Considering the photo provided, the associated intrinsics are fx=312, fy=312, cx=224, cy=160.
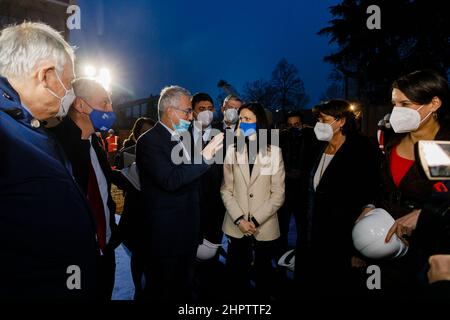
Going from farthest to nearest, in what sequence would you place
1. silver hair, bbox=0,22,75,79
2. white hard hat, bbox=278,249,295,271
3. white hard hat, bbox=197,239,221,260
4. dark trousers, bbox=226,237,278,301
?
white hard hat, bbox=278,249,295,271
white hard hat, bbox=197,239,221,260
dark trousers, bbox=226,237,278,301
silver hair, bbox=0,22,75,79

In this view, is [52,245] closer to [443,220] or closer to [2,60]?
[2,60]

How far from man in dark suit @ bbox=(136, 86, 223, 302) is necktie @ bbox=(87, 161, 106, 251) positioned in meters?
0.36

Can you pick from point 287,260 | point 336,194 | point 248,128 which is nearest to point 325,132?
point 336,194

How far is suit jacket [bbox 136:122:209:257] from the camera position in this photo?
2.60 meters

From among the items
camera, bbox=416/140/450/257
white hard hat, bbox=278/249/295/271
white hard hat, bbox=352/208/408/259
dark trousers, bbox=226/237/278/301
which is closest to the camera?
camera, bbox=416/140/450/257

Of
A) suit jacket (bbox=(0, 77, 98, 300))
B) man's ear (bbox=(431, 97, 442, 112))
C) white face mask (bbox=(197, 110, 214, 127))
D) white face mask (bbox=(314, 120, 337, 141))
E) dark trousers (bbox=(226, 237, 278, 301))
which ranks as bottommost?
dark trousers (bbox=(226, 237, 278, 301))

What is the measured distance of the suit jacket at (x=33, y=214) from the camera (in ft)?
4.13

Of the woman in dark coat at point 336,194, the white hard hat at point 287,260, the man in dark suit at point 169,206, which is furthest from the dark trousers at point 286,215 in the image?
the man in dark suit at point 169,206

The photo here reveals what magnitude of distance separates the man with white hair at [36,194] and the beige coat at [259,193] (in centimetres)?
206

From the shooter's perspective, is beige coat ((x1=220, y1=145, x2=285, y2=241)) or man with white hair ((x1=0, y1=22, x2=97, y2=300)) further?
beige coat ((x1=220, y1=145, x2=285, y2=241))

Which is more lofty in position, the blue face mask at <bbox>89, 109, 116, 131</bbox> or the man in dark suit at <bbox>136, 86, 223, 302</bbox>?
the blue face mask at <bbox>89, 109, 116, 131</bbox>

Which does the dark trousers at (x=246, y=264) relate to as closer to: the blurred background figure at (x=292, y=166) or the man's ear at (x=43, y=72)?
the blurred background figure at (x=292, y=166)

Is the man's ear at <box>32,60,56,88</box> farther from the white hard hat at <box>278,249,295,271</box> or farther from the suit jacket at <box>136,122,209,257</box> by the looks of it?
the white hard hat at <box>278,249,295,271</box>

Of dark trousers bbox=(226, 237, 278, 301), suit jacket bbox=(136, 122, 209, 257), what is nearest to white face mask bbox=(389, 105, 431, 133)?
suit jacket bbox=(136, 122, 209, 257)
